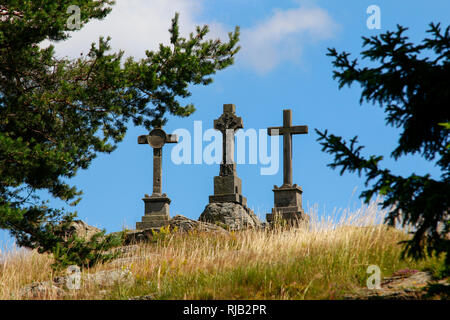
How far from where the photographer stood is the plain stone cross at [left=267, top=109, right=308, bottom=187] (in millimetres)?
15555

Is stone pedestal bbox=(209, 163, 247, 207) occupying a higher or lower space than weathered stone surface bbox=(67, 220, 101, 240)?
higher

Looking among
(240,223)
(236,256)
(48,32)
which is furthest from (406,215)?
(240,223)

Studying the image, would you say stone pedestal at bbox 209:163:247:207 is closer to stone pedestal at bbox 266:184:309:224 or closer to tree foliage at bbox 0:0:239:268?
stone pedestal at bbox 266:184:309:224

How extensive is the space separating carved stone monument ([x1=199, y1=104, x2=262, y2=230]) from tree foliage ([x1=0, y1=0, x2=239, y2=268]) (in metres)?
3.78

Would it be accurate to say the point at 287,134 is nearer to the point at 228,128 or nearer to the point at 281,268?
the point at 228,128

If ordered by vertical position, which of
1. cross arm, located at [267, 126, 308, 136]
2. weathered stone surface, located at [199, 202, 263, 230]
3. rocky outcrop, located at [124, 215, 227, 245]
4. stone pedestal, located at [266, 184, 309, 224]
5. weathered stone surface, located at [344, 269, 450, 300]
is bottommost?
weathered stone surface, located at [344, 269, 450, 300]

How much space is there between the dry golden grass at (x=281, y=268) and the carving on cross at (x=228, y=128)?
6.01 metres

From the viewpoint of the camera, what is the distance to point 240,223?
13.5m

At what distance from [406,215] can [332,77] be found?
1.54 meters

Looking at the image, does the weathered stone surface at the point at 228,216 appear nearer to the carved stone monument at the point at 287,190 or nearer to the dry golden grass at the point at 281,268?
the carved stone monument at the point at 287,190

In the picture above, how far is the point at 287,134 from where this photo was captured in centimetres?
1570

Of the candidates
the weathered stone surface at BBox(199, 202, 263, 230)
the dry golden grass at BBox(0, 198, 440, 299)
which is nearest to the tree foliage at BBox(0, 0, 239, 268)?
the dry golden grass at BBox(0, 198, 440, 299)

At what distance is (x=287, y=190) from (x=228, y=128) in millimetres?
2632
